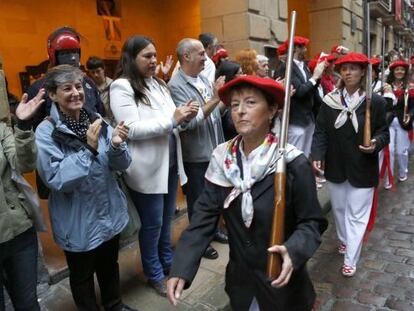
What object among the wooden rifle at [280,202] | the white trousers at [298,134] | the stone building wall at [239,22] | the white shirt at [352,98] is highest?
the stone building wall at [239,22]

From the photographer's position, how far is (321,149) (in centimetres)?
395

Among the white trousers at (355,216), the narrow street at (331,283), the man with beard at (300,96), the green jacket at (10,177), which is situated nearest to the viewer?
the green jacket at (10,177)

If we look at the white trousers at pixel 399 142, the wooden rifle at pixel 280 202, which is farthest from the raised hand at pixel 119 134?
the white trousers at pixel 399 142

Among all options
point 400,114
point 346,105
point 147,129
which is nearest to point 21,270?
point 147,129

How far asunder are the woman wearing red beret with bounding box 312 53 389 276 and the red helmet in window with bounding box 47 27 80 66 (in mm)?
2354

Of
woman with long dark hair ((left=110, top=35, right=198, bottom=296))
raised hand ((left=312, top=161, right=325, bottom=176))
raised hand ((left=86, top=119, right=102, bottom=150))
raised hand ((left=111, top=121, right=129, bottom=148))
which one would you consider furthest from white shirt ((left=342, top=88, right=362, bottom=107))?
raised hand ((left=86, top=119, right=102, bottom=150))

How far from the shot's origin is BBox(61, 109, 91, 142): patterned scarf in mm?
2561

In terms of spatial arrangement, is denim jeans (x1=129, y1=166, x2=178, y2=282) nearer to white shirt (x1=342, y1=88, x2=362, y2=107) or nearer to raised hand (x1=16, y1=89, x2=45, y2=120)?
raised hand (x1=16, y1=89, x2=45, y2=120)

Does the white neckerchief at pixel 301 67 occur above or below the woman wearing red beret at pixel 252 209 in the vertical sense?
above

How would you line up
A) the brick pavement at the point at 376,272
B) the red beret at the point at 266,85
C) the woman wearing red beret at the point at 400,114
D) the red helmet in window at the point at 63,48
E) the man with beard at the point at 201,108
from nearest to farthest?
the red beret at the point at 266,85 < the red helmet in window at the point at 63,48 < the brick pavement at the point at 376,272 < the man with beard at the point at 201,108 < the woman wearing red beret at the point at 400,114

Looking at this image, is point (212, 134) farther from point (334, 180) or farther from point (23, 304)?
point (23, 304)

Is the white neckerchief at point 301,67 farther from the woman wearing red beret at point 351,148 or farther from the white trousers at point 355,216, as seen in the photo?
the white trousers at point 355,216

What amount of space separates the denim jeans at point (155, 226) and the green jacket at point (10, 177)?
36.1 inches

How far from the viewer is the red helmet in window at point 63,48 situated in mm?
3070
